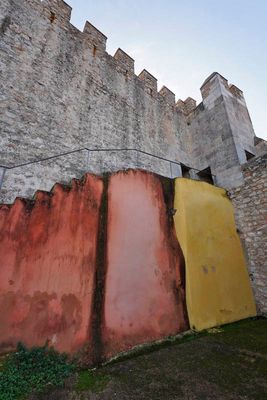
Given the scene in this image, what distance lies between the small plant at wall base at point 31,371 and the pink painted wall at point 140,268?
0.73m

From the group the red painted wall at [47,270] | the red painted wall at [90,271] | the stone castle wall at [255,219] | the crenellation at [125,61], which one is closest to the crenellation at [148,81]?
the crenellation at [125,61]

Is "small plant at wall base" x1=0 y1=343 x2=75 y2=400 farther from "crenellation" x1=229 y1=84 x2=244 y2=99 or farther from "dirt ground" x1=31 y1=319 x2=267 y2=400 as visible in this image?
"crenellation" x1=229 y1=84 x2=244 y2=99

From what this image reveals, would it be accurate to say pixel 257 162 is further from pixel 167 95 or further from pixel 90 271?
pixel 167 95

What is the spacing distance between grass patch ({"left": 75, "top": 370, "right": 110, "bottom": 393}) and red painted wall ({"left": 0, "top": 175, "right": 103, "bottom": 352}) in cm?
40

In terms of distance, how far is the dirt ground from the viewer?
238cm

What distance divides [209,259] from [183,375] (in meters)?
2.80

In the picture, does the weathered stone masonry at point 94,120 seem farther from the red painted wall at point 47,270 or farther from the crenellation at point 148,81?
the red painted wall at point 47,270

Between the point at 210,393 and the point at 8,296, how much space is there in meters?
2.86

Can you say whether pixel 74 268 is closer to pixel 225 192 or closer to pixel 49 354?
pixel 49 354

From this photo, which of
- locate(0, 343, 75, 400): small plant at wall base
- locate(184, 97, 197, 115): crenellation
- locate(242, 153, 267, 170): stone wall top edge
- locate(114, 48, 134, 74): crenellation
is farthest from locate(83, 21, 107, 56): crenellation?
locate(0, 343, 75, 400): small plant at wall base

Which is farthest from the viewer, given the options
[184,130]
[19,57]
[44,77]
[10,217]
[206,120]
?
[184,130]

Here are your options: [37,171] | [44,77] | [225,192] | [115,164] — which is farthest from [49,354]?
[44,77]

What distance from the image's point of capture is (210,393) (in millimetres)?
2371

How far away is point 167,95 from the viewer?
988 centimetres
